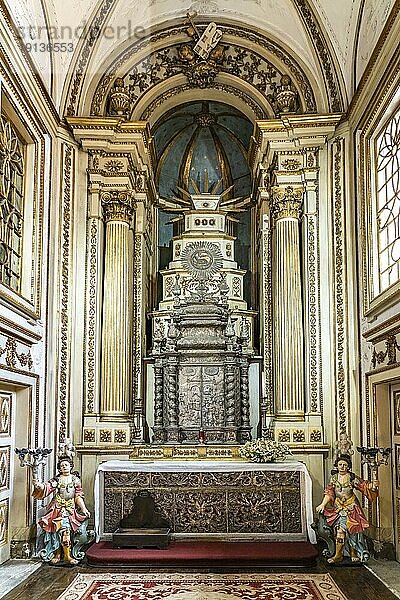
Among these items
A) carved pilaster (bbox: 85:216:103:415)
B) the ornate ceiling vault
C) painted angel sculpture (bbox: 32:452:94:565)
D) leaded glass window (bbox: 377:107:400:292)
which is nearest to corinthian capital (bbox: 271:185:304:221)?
the ornate ceiling vault

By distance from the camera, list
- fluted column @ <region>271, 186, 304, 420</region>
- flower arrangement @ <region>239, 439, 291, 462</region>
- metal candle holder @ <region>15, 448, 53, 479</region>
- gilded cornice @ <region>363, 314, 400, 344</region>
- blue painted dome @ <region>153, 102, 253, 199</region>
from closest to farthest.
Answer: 1. gilded cornice @ <region>363, 314, 400, 344</region>
2. metal candle holder @ <region>15, 448, 53, 479</region>
3. flower arrangement @ <region>239, 439, 291, 462</region>
4. fluted column @ <region>271, 186, 304, 420</region>
5. blue painted dome @ <region>153, 102, 253, 199</region>

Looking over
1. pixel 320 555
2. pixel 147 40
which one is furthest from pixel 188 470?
pixel 147 40

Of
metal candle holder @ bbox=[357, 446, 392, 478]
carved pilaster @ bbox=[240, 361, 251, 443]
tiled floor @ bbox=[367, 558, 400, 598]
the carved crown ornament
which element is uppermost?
the carved crown ornament

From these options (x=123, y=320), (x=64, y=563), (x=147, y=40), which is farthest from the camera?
(x=147, y=40)

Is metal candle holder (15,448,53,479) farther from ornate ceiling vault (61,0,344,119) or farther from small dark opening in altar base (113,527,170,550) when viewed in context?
ornate ceiling vault (61,0,344,119)

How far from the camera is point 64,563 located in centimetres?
957

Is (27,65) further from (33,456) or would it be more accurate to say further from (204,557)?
(204,557)

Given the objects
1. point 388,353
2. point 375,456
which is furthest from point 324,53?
point 375,456

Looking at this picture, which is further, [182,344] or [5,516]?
[182,344]

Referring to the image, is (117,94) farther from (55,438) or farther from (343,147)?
(55,438)

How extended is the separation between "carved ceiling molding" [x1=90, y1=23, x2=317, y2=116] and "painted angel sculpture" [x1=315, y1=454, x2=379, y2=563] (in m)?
5.73

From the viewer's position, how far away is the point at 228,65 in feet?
44.1

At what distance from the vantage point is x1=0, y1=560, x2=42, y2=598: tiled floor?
857cm

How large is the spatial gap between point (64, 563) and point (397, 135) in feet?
20.8
